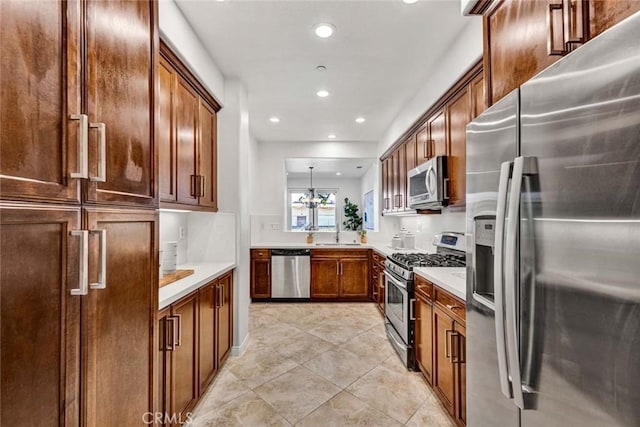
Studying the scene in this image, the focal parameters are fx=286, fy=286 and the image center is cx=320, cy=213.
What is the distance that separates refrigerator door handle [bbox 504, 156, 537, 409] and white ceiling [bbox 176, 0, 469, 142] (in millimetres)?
1572

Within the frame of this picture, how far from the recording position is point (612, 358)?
64cm

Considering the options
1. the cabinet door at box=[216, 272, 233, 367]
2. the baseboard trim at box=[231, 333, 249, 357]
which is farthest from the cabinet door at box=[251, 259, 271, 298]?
the cabinet door at box=[216, 272, 233, 367]

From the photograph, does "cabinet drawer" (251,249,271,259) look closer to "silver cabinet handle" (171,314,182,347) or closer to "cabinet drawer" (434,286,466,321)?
"silver cabinet handle" (171,314,182,347)

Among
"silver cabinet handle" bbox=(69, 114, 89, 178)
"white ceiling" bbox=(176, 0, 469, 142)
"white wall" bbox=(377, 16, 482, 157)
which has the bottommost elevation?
"silver cabinet handle" bbox=(69, 114, 89, 178)

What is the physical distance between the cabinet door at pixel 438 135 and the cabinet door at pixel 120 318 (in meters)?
2.39

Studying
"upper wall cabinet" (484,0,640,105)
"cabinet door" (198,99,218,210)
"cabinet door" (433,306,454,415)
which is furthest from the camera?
"cabinet door" (198,99,218,210)

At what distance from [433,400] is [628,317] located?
1883mm

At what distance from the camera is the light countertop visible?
5.12 feet

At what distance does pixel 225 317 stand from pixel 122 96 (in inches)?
81.3

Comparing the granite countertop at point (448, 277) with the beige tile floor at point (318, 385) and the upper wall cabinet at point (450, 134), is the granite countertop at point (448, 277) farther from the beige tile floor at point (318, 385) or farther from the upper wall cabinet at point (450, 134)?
the beige tile floor at point (318, 385)

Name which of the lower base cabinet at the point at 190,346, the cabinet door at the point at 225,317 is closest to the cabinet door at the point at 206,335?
the lower base cabinet at the point at 190,346

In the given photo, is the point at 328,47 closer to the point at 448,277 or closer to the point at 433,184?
the point at 433,184

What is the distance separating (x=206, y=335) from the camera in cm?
210

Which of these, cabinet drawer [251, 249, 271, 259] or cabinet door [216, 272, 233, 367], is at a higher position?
cabinet drawer [251, 249, 271, 259]
